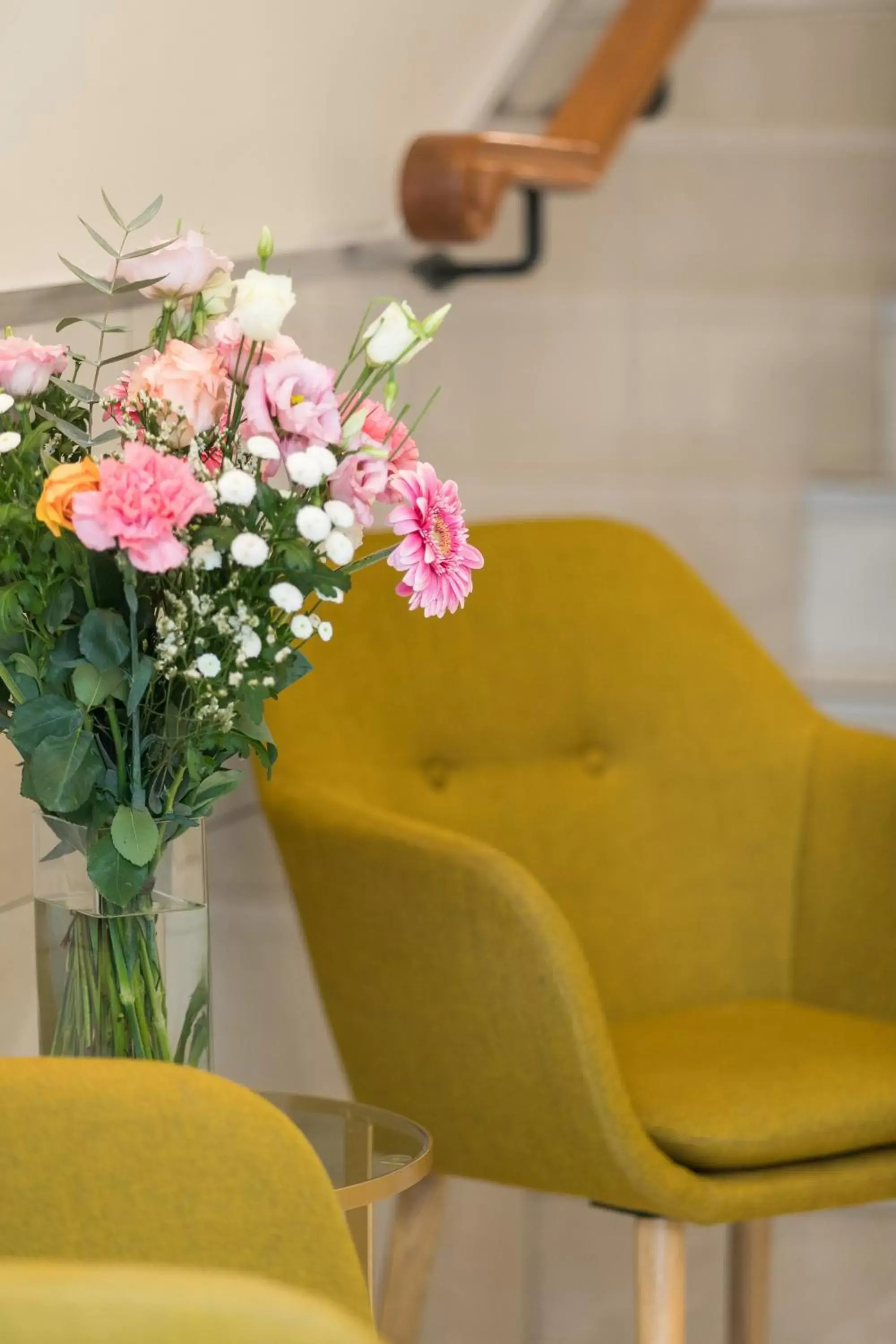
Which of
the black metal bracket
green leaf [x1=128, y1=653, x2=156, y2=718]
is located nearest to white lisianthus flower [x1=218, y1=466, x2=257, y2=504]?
green leaf [x1=128, y1=653, x2=156, y2=718]

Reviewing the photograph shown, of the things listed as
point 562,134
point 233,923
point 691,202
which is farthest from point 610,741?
point 691,202

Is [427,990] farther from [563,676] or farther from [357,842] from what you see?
[563,676]

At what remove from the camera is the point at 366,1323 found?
2.44 ft

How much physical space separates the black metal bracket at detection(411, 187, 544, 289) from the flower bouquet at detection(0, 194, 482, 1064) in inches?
51.5

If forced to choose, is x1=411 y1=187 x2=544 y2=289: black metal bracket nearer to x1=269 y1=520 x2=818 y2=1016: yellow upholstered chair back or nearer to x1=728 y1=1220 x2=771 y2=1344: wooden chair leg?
x1=269 y1=520 x2=818 y2=1016: yellow upholstered chair back

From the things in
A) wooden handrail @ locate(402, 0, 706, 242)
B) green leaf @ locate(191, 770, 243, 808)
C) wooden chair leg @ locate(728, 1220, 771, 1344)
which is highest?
wooden handrail @ locate(402, 0, 706, 242)

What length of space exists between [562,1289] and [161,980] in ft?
5.45

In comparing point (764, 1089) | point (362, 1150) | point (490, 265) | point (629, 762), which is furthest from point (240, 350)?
point (490, 265)

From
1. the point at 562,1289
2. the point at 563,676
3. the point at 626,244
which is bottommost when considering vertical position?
the point at 562,1289

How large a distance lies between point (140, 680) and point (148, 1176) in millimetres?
333

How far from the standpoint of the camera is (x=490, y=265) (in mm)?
2383

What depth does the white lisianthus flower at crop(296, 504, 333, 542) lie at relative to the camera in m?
0.95

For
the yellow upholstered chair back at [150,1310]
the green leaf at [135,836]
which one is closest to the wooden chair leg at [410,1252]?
the green leaf at [135,836]

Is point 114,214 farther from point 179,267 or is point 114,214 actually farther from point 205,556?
point 205,556
